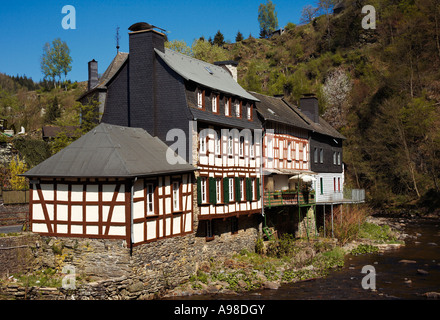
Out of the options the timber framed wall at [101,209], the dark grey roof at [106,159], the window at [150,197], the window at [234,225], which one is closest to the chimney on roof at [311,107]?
the window at [234,225]

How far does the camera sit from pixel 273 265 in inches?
950

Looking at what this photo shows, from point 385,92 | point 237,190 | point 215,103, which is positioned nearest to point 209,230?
point 237,190

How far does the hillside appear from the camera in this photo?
49125 millimetres

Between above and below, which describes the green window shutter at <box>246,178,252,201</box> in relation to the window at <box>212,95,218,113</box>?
below

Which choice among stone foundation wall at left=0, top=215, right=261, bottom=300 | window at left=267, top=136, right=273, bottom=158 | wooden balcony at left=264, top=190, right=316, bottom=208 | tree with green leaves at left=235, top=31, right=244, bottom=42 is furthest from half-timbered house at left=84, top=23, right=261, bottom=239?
tree with green leaves at left=235, top=31, right=244, bottom=42

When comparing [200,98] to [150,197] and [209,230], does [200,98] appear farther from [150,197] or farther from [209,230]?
[209,230]

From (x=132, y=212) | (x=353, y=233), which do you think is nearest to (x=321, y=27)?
(x=353, y=233)

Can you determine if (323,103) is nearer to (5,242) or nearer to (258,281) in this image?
(258,281)

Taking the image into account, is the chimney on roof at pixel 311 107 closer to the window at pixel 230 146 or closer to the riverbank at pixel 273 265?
the riverbank at pixel 273 265

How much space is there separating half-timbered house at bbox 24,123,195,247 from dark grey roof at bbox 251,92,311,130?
34.7 ft

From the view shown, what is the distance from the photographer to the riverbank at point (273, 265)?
2058cm

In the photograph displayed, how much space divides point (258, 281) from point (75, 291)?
8.22 m

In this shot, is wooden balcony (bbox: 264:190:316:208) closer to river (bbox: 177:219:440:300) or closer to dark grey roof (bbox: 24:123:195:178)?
river (bbox: 177:219:440:300)
